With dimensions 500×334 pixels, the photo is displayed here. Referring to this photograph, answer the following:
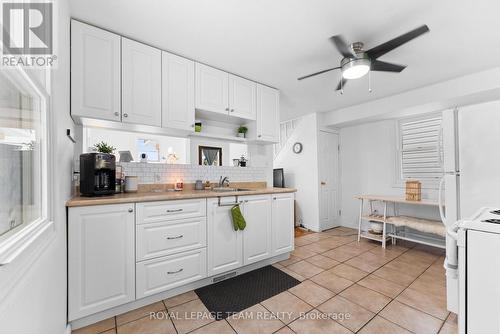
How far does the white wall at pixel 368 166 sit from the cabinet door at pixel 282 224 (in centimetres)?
228

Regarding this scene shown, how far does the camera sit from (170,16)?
183 centimetres

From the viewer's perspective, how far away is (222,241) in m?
2.29

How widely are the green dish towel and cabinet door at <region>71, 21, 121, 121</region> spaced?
1452mm

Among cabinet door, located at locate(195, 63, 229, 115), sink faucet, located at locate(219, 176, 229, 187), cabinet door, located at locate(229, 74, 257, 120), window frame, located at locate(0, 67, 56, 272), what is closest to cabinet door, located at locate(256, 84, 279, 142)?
cabinet door, located at locate(229, 74, 257, 120)

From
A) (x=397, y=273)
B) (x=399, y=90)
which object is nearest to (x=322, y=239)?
(x=397, y=273)

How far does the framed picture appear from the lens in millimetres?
2938

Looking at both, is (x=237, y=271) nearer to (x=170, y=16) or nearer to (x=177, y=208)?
(x=177, y=208)

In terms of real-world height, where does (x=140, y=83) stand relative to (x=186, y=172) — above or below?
above

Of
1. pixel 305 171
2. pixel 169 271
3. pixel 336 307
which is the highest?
pixel 305 171

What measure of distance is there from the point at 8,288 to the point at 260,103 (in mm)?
2952

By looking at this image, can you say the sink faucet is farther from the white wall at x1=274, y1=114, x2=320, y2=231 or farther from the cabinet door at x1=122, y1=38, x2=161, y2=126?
the white wall at x1=274, y1=114, x2=320, y2=231

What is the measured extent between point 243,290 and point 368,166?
349 cm

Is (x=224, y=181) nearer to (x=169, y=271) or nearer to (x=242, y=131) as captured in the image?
(x=242, y=131)

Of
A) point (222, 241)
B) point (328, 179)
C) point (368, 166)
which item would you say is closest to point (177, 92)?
point (222, 241)
